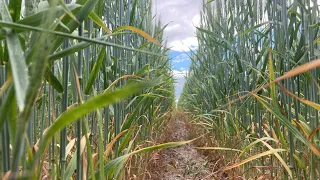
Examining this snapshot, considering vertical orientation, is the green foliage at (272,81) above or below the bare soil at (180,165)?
above

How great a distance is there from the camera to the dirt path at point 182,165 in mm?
1950

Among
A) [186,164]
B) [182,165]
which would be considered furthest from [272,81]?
[182,165]

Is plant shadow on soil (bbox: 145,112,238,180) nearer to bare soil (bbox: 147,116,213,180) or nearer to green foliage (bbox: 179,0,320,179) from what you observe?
bare soil (bbox: 147,116,213,180)

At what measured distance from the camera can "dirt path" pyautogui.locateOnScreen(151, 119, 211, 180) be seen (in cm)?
195

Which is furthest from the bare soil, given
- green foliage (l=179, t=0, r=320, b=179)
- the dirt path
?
green foliage (l=179, t=0, r=320, b=179)

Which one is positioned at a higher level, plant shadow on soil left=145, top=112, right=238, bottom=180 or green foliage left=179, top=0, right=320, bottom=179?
green foliage left=179, top=0, right=320, bottom=179

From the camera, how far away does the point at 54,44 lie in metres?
0.41

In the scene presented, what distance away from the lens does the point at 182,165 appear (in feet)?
7.73

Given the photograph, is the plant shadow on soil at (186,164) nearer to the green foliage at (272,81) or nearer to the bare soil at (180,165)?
the bare soil at (180,165)

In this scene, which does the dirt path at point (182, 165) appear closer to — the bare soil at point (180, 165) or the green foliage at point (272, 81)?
the bare soil at point (180, 165)

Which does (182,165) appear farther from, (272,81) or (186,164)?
(272,81)

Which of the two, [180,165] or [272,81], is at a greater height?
[272,81]

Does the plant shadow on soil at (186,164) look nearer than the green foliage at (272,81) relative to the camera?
No

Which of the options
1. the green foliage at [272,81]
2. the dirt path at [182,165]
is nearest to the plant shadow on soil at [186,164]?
the dirt path at [182,165]
